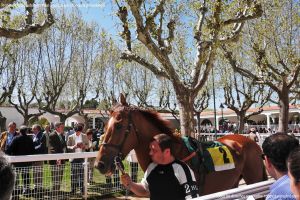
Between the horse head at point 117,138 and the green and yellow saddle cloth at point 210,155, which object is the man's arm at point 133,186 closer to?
the horse head at point 117,138

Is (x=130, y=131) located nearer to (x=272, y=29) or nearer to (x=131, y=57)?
(x=131, y=57)

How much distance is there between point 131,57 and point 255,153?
613cm

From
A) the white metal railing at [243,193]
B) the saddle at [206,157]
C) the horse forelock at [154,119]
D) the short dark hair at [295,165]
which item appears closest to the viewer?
the short dark hair at [295,165]

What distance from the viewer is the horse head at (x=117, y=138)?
4711 millimetres

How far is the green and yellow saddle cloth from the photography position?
5.26 m

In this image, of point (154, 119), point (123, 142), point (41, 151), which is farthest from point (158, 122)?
point (41, 151)

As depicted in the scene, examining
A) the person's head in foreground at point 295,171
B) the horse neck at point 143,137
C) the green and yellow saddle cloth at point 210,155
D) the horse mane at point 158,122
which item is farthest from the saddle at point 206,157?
the person's head in foreground at point 295,171

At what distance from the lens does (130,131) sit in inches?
196

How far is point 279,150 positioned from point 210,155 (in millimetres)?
2664

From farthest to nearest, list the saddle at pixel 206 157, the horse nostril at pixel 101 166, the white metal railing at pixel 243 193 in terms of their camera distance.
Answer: the saddle at pixel 206 157 → the horse nostril at pixel 101 166 → the white metal railing at pixel 243 193

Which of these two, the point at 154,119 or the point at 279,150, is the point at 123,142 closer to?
the point at 154,119

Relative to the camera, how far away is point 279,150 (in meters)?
2.86

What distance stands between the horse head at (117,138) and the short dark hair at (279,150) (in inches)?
88.1

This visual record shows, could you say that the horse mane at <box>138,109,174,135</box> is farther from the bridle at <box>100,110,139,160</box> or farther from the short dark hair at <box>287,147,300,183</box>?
the short dark hair at <box>287,147,300,183</box>
